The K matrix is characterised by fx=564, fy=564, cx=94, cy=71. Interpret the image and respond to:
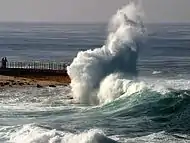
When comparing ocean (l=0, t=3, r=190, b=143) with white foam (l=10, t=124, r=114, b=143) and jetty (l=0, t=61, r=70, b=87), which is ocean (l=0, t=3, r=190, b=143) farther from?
jetty (l=0, t=61, r=70, b=87)

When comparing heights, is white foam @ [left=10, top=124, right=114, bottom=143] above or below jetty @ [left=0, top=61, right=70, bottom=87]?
below

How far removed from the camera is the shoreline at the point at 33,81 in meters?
44.1

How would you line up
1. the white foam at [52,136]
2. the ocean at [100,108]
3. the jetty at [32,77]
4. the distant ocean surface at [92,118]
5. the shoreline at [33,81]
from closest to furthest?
the white foam at [52,136]
the distant ocean surface at [92,118]
the ocean at [100,108]
the shoreline at [33,81]
the jetty at [32,77]

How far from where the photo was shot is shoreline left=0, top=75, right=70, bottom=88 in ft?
145

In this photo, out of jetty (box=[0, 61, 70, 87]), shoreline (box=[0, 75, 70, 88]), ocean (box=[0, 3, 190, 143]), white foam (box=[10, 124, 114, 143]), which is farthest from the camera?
jetty (box=[0, 61, 70, 87])

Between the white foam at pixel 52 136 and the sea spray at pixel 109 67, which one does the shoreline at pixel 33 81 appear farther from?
the white foam at pixel 52 136

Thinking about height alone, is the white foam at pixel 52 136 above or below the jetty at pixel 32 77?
below

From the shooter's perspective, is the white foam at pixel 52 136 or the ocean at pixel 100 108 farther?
the ocean at pixel 100 108

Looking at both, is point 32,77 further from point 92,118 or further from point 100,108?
point 92,118

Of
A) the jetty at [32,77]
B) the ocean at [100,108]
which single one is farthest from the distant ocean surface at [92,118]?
the jetty at [32,77]

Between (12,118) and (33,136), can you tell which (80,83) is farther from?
(33,136)

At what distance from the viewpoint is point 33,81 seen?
46312 mm

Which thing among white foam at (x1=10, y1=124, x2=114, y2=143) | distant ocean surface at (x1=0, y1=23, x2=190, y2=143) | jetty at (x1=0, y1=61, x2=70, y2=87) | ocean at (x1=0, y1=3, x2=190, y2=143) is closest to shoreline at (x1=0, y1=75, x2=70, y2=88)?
jetty at (x1=0, y1=61, x2=70, y2=87)

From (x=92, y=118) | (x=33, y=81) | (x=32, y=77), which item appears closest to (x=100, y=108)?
(x=92, y=118)
